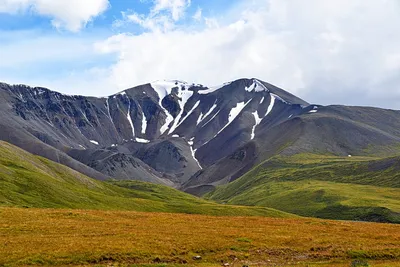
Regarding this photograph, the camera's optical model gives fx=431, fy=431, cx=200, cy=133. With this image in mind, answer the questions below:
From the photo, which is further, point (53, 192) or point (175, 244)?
point (53, 192)

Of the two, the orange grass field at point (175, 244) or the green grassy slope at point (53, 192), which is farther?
the green grassy slope at point (53, 192)

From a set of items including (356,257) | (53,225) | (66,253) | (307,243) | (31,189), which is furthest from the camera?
(31,189)

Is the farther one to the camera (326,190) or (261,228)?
(326,190)

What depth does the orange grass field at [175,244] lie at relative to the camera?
3052 centimetres

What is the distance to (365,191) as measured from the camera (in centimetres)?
19075

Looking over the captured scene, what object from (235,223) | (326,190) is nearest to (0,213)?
(235,223)

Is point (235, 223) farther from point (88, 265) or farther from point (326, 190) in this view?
point (326, 190)

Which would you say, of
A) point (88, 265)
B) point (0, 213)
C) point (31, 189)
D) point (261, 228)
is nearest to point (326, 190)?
point (31, 189)

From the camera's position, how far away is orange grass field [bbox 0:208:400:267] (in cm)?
3052

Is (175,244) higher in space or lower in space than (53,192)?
lower

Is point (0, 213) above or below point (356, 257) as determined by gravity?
above

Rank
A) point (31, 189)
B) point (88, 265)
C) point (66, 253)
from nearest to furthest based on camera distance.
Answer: point (88, 265), point (66, 253), point (31, 189)

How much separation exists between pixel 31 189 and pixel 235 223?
169ft

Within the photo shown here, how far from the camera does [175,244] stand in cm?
3500
